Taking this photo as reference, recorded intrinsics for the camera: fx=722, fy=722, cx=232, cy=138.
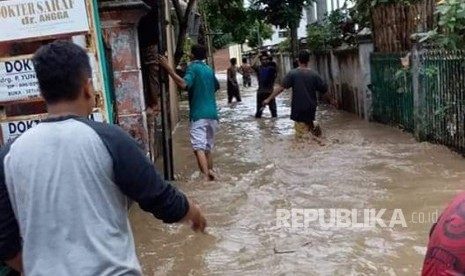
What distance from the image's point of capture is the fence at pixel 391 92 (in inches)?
463

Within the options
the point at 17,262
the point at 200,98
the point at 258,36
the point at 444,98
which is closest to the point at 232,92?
the point at 444,98

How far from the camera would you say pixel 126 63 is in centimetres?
670

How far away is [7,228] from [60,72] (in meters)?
0.55

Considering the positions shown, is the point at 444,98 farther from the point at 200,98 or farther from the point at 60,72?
the point at 60,72

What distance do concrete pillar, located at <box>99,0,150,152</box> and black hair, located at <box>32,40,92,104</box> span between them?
13.8 feet

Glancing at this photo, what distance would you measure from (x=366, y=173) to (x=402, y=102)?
3.81 meters

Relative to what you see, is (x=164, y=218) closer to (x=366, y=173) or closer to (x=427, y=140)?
(x=366, y=173)

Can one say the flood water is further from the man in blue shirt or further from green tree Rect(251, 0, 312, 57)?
green tree Rect(251, 0, 312, 57)

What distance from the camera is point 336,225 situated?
6.29 m

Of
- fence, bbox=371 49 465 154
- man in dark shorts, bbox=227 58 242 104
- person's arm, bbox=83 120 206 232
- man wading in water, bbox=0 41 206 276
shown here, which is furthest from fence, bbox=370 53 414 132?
man wading in water, bbox=0 41 206 276

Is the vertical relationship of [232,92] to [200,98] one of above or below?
below

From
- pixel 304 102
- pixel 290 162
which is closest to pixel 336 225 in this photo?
pixel 290 162

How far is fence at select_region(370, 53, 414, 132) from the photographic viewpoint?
11758 millimetres

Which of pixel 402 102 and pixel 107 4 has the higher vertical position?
pixel 107 4
